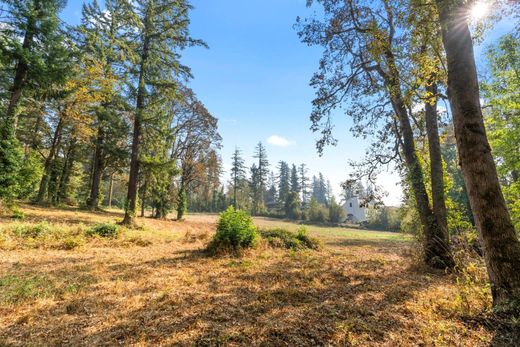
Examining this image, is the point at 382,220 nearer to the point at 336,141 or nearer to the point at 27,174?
the point at 336,141

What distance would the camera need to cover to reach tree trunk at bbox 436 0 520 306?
3164mm

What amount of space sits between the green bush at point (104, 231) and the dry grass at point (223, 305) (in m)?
2.63

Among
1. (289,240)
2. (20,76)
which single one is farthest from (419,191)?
(20,76)

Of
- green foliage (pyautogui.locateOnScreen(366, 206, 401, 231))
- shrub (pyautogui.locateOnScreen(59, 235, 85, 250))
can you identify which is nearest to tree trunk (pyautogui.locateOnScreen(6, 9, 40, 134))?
shrub (pyautogui.locateOnScreen(59, 235, 85, 250))

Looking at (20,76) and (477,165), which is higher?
(20,76)

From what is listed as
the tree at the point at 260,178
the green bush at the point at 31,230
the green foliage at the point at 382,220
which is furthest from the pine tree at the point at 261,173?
the green bush at the point at 31,230

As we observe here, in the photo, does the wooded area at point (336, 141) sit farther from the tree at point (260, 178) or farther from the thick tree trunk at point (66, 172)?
A: the tree at point (260, 178)

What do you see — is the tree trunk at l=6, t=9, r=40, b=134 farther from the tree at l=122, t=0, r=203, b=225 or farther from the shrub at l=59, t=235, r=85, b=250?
the shrub at l=59, t=235, r=85, b=250

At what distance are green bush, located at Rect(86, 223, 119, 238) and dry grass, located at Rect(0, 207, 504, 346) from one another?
263 centimetres

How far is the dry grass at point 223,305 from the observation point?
2.93 meters

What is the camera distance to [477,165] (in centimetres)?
341

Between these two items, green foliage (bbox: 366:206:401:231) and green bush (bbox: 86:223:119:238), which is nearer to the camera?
green bush (bbox: 86:223:119:238)

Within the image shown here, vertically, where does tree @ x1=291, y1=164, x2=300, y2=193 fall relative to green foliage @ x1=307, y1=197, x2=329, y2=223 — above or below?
above

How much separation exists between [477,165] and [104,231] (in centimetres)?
1180
